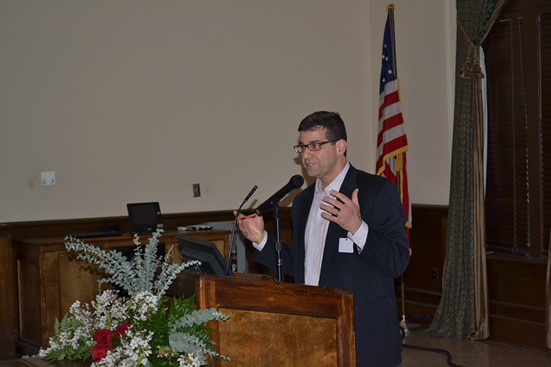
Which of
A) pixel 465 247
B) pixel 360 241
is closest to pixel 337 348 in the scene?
pixel 360 241

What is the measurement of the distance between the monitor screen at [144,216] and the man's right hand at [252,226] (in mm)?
2760

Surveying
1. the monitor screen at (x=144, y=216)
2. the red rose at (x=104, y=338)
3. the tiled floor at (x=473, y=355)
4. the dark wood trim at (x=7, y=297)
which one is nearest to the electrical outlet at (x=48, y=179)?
the dark wood trim at (x=7, y=297)

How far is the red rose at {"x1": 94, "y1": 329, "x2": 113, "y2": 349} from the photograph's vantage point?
63.5 inches

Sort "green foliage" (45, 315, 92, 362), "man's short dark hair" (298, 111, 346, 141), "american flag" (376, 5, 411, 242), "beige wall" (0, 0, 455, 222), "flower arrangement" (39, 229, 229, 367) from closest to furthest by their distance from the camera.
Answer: "flower arrangement" (39, 229, 229, 367) → "green foliage" (45, 315, 92, 362) → "man's short dark hair" (298, 111, 346, 141) → "beige wall" (0, 0, 455, 222) → "american flag" (376, 5, 411, 242)

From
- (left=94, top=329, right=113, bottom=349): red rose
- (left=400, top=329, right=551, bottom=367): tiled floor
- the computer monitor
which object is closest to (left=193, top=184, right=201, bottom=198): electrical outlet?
(left=400, top=329, right=551, bottom=367): tiled floor

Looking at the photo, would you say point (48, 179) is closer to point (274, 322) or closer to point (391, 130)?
point (391, 130)

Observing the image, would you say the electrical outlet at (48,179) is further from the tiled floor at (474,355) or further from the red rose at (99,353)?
the red rose at (99,353)

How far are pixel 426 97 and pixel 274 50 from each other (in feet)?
5.71

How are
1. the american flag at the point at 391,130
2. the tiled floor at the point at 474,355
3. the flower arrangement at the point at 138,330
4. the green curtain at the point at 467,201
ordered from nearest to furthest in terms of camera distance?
the flower arrangement at the point at 138,330, the tiled floor at the point at 474,355, the green curtain at the point at 467,201, the american flag at the point at 391,130

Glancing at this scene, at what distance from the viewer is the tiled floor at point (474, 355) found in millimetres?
4730

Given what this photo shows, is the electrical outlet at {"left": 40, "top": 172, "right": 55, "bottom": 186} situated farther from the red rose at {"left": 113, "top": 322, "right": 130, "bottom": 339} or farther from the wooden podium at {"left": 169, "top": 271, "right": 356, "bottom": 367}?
the red rose at {"left": 113, "top": 322, "right": 130, "bottom": 339}

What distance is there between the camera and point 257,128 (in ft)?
21.1

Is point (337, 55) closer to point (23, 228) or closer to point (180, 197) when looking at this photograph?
point (180, 197)

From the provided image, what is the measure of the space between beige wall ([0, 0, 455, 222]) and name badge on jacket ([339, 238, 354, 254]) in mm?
3535
